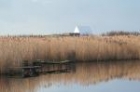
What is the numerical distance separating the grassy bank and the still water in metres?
1.08

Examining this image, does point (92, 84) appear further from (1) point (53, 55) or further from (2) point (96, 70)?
(1) point (53, 55)

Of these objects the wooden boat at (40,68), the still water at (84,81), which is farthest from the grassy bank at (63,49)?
the still water at (84,81)

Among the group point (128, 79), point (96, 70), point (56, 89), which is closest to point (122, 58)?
point (96, 70)

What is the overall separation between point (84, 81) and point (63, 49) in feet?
16.6

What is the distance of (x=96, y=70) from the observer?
Answer: 727 inches

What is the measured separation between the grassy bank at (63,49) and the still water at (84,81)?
1.08 metres

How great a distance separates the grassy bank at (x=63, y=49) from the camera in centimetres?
1670

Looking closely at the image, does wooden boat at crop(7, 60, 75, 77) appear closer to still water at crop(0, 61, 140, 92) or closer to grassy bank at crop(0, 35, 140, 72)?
grassy bank at crop(0, 35, 140, 72)

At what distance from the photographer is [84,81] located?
15.7m

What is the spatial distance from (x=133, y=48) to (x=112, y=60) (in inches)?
75.5

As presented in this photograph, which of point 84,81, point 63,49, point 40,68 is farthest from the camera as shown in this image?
point 63,49

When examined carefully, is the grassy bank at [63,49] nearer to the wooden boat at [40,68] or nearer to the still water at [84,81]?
the wooden boat at [40,68]

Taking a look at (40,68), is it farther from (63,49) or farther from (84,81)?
(63,49)

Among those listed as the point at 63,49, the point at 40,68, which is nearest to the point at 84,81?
the point at 40,68
